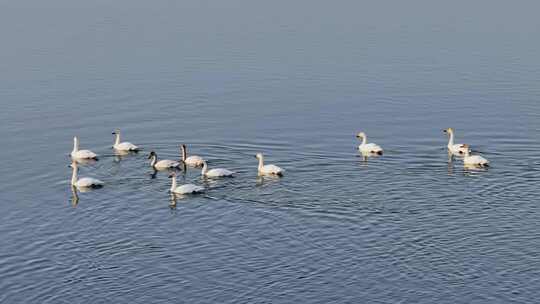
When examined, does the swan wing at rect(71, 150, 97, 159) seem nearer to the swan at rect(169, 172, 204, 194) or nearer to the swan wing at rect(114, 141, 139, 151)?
the swan wing at rect(114, 141, 139, 151)

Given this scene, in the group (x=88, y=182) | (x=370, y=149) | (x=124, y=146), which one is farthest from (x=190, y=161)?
(x=370, y=149)

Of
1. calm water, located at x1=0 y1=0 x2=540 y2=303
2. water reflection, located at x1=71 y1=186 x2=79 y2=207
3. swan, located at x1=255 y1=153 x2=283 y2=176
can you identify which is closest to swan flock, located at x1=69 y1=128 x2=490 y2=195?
swan, located at x1=255 y1=153 x2=283 y2=176

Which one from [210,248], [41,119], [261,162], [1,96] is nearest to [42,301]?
[210,248]

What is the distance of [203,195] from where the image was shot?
211 feet

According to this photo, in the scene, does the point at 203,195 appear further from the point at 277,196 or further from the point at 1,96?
the point at 1,96

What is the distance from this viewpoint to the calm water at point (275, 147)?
53.1 m

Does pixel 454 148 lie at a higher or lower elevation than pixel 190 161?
higher

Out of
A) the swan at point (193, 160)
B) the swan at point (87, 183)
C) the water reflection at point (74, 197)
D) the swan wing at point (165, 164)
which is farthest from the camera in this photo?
the swan at point (193, 160)

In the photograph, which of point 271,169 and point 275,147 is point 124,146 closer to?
point 275,147

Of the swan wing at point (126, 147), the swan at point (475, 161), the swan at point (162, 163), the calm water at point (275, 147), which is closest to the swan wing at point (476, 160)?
the swan at point (475, 161)

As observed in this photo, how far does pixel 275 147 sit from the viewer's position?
A: 73562 millimetres

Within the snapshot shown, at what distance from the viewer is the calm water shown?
174 ft

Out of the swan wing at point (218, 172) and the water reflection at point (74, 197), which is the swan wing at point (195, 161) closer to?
the swan wing at point (218, 172)

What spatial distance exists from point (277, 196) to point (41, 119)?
26.2 meters
